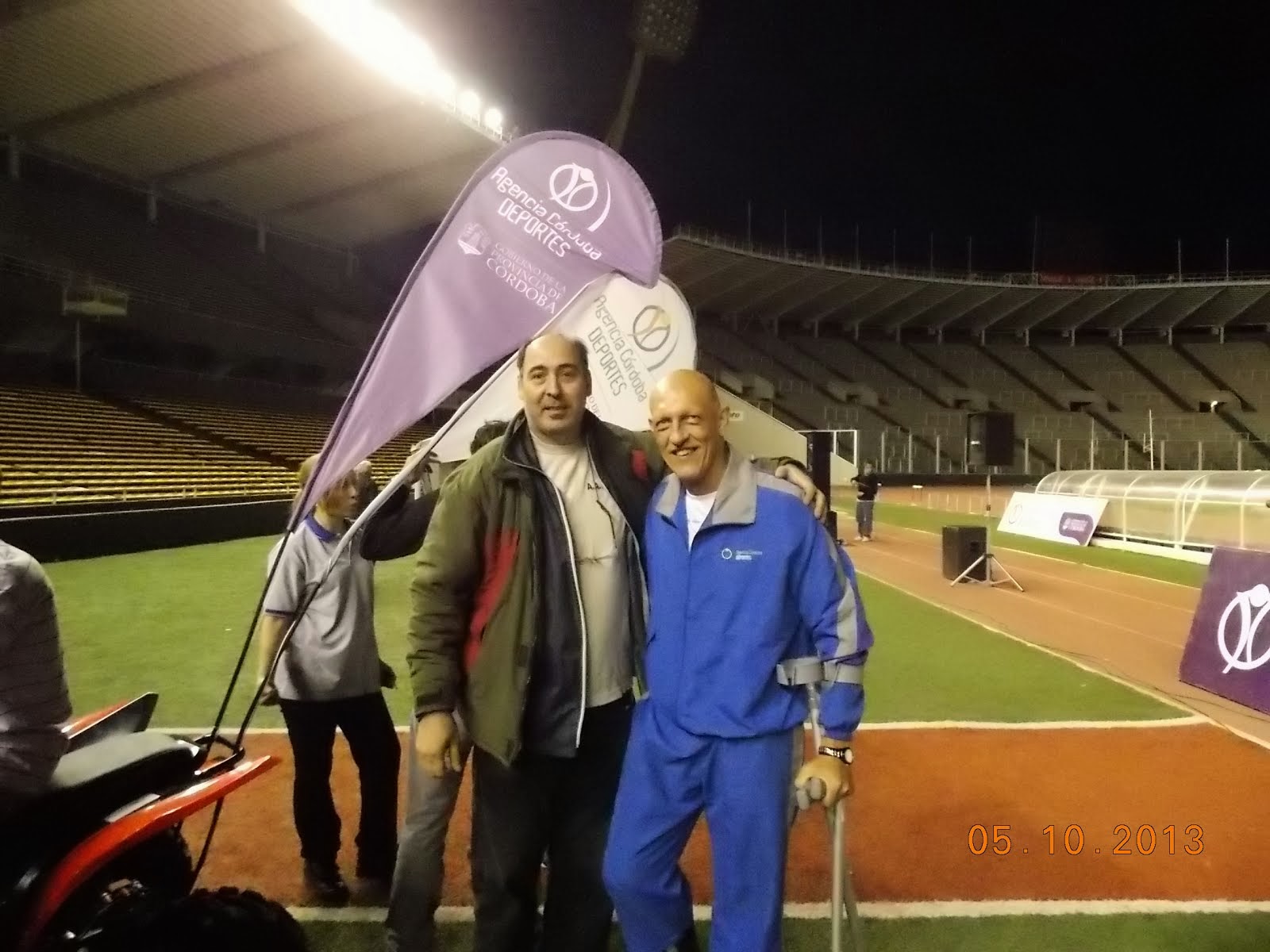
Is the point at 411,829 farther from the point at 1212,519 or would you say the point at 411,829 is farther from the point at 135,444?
the point at 135,444

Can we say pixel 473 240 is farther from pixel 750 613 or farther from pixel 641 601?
pixel 750 613

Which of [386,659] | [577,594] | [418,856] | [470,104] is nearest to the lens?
[577,594]

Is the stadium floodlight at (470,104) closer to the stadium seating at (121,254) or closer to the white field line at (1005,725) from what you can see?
the stadium seating at (121,254)

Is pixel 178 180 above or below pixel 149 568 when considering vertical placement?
above

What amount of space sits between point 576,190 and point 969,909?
2.94m

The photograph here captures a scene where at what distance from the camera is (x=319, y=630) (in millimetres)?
3111

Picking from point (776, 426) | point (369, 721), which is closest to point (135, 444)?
point (776, 426)

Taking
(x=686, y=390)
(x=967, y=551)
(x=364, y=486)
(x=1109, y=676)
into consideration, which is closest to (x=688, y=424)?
(x=686, y=390)

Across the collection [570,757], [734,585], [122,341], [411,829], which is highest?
[122,341]

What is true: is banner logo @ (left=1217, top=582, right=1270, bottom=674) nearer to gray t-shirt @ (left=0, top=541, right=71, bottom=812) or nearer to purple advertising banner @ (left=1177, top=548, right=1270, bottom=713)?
purple advertising banner @ (left=1177, top=548, right=1270, bottom=713)

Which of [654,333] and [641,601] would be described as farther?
[654,333]

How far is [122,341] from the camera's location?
23188 millimetres

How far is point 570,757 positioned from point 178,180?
30959 mm

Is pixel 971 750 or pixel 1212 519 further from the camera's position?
pixel 1212 519
